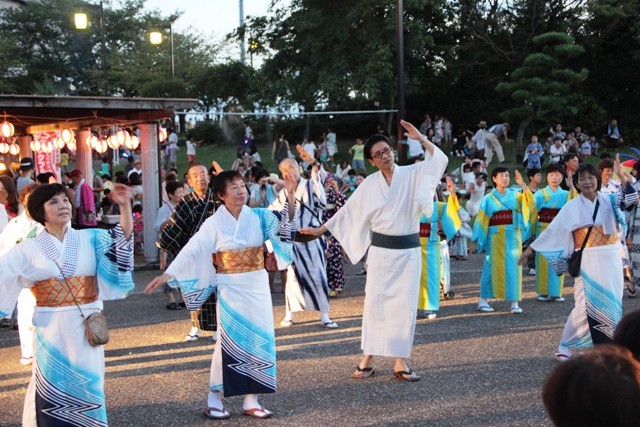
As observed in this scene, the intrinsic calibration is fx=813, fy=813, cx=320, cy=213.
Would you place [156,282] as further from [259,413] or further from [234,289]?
[259,413]

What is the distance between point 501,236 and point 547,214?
1.31m

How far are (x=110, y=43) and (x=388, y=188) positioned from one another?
124ft

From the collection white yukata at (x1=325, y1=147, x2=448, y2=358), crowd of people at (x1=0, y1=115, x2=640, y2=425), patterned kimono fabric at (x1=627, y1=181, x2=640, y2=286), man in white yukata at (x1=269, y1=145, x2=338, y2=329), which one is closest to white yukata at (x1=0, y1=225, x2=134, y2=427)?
crowd of people at (x1=0, y1=115, x2=640, y2=425)

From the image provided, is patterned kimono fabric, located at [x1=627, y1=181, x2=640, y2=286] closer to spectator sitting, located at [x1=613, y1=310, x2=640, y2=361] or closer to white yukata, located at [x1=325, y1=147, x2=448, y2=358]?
white yukata, located at [x1=325, y1=147, x2=448, y2=358]

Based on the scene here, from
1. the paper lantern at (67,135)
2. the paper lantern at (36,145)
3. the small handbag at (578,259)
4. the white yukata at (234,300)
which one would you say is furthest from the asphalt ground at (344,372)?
the paper lantern at (36,145)

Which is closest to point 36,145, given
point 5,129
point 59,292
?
point 5,129

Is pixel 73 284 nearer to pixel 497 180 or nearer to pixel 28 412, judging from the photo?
pixel 28 412

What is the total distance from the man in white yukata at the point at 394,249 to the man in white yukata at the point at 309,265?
2270 millimetres

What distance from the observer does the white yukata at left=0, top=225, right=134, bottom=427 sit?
15.5ft

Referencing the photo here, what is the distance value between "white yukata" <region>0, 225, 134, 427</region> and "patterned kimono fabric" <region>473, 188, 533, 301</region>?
20.0ft

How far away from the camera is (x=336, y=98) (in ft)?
93.8

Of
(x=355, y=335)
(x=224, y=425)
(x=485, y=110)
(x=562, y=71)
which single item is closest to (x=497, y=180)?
(x=355, y=335)

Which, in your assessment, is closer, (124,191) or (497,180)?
(124,191)

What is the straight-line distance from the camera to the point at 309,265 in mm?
9664
